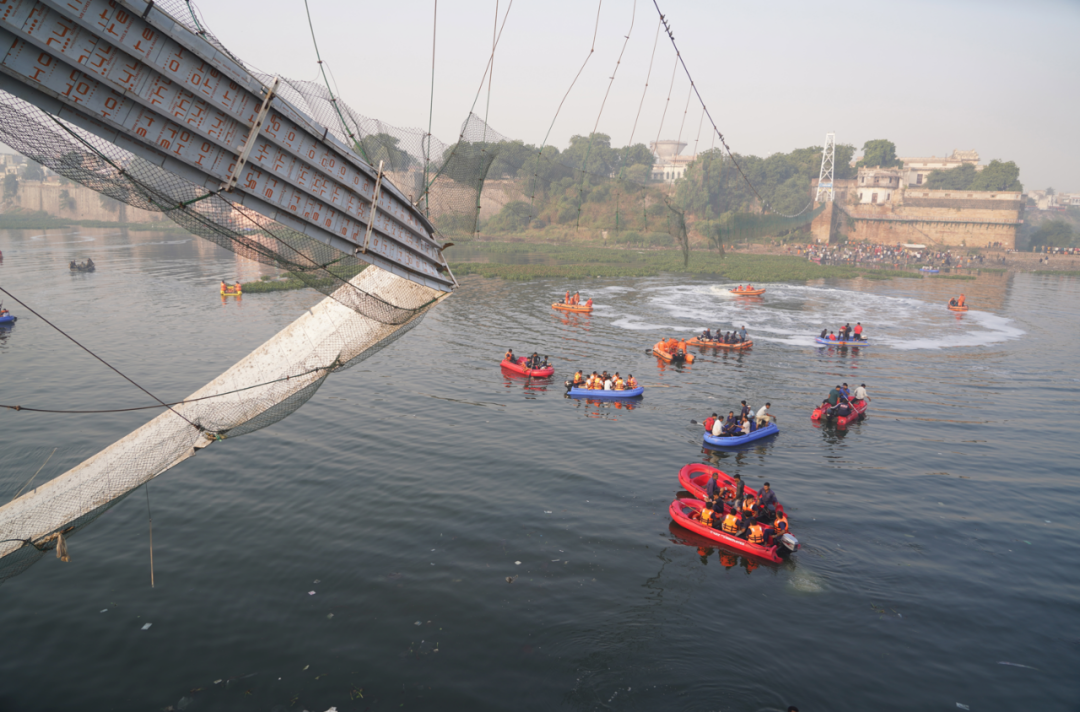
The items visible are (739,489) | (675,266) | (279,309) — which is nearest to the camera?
(739,489)

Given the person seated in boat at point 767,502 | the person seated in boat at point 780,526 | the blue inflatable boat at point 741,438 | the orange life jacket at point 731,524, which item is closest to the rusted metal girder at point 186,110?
the orange life jacket at point 731,524

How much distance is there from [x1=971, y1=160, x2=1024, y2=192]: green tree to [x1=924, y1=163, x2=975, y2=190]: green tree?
8.35 meters

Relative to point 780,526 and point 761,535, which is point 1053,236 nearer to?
point 780,526

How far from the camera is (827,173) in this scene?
145250 millimetres

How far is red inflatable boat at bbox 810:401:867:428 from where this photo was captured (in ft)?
98.2

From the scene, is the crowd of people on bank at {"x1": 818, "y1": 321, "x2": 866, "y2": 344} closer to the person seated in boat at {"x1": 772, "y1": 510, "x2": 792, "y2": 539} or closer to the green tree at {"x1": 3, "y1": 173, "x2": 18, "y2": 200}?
the person seated in boat at {"x1": 772, "y1": 510, "x2": 792, "y2": 539}

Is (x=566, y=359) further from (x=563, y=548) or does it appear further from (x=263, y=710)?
(x=263, y=710)

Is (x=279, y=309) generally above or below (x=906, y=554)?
above

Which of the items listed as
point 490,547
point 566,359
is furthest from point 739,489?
point 566,359

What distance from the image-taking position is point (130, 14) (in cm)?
834

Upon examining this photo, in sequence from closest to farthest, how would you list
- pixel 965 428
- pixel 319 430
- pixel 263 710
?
1. pixel 263 710
2. pixel 319 430
3. pixel 965 428

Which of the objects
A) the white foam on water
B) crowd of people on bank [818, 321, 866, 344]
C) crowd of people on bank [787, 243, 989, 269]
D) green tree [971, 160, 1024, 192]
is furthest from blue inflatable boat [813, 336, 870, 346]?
green tree [971, 160, 1024, 192]

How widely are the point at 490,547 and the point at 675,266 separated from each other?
83491 millimetres

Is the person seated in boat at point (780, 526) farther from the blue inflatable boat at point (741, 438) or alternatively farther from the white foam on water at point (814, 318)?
the white foam on water at point (814, 318)
